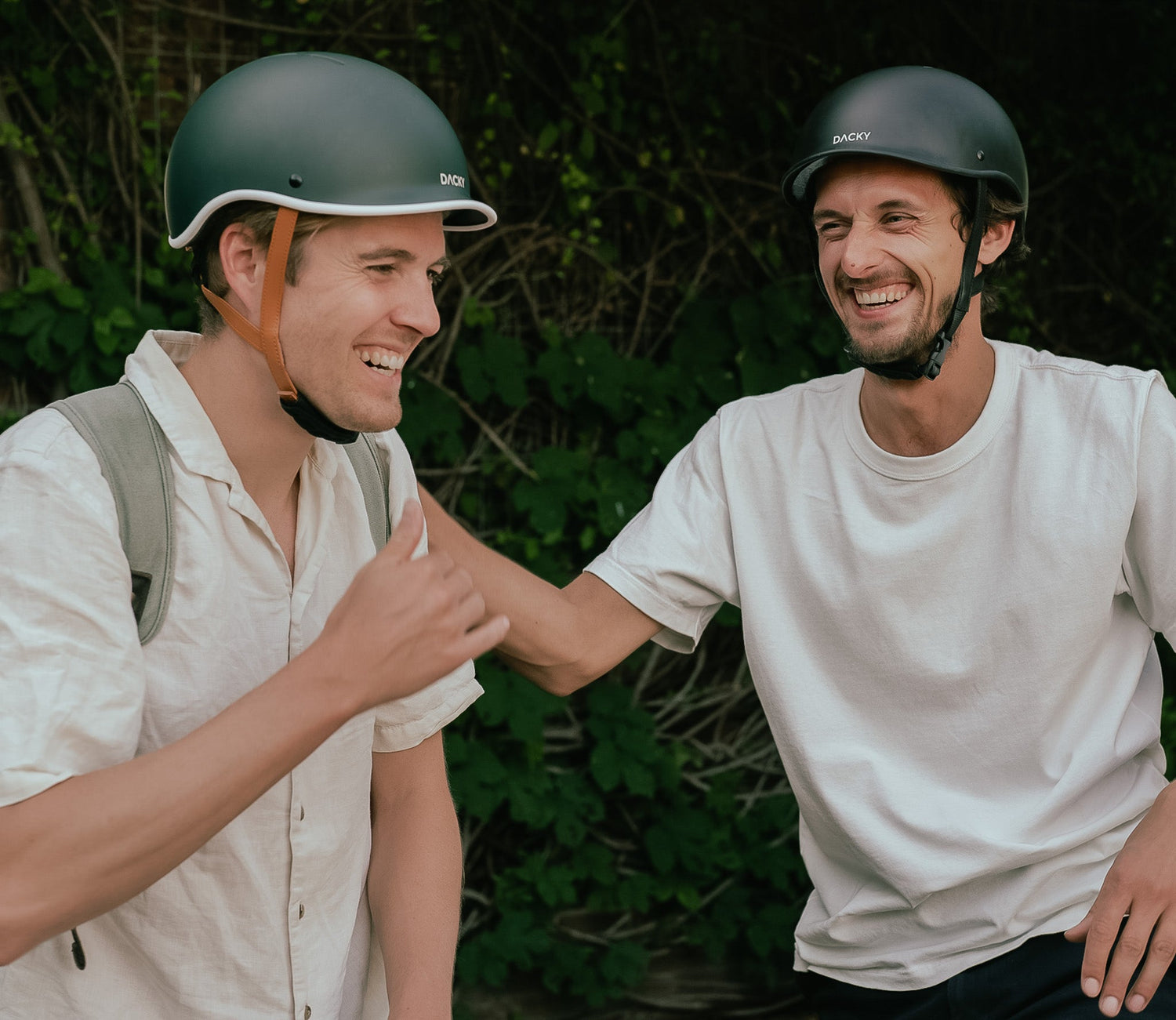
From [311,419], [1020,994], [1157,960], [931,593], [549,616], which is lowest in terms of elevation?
[1020,994]

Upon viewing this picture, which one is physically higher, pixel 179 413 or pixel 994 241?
pixel 994 241

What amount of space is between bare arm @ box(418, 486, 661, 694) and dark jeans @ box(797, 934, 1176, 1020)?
0.87m

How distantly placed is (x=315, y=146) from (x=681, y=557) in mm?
1179

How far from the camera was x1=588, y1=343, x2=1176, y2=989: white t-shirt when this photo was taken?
7.77 ft

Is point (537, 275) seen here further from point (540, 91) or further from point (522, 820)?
point (522, 820)

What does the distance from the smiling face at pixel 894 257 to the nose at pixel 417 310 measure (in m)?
0.93

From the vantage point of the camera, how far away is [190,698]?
1796 millimetres

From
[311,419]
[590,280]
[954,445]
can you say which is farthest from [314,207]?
[590,280]

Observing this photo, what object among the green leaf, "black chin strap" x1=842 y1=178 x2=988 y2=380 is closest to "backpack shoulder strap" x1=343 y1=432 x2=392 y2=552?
"black chin strap" x1=842 y1=178 x2=988 y2=380

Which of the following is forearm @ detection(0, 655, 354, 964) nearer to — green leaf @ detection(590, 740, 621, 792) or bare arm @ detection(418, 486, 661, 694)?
bare arm @ detection(418, 486, 661, 694)

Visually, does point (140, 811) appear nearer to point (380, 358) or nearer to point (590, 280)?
point (380, 358)

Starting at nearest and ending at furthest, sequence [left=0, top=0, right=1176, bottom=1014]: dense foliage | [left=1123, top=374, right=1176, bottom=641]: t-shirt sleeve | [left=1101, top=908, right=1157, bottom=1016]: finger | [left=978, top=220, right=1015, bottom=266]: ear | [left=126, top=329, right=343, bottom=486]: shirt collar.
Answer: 1. [left=126, top=329, right=343, bottom=486]: shirt collar
2. [left=1101, top=908, right=1157, bottom=1016]: finger
3. [left=1123, top=374, right=1176, bottom=641]: t-shirt sleeve
4. [left=978, top=220, right=1015, bottom=266]: ear
5. [left=0, top=0, right=1176, bottom=1014]: dense foliage

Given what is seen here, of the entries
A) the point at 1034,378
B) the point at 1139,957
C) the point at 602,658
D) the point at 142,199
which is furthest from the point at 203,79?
the point at 1139,957

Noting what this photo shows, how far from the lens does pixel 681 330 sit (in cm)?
442
